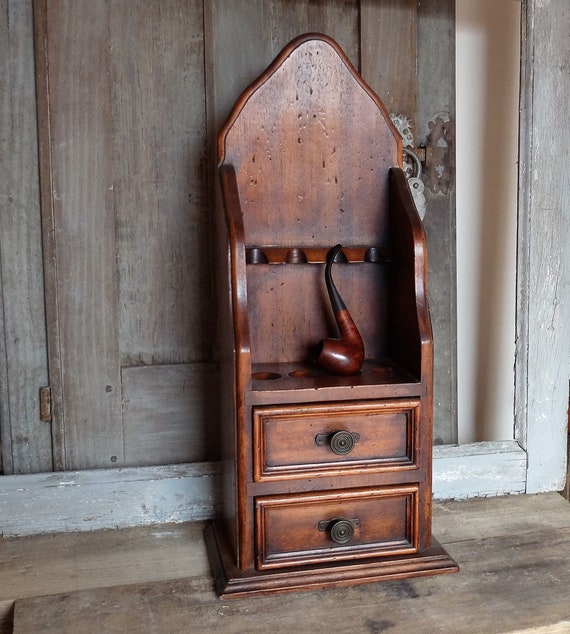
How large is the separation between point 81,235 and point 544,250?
131 centimetres

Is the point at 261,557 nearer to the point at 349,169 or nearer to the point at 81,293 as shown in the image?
the point at 81,293

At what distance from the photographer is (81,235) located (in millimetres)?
1832

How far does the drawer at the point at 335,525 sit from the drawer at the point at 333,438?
0.06 m

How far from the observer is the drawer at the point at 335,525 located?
5.03ft

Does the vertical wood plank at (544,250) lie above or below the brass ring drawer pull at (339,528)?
above

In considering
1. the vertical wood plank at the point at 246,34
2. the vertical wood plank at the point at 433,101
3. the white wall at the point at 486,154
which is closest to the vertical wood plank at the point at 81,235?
the vertical wood plank at the point at 246,34

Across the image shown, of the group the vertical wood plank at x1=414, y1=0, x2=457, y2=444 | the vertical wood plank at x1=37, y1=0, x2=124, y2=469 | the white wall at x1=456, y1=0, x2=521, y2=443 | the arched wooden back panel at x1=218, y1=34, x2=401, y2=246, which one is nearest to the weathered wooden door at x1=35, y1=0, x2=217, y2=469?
the vertical wood plank at x1=37, y1=0, x2=124, y2=469

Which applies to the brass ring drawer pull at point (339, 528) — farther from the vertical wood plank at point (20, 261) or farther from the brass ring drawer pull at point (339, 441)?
the vertical wood plank at point (20, 261)

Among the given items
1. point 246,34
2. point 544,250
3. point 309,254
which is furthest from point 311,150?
point 544,250

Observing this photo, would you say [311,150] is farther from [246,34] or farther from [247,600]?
[247,600]

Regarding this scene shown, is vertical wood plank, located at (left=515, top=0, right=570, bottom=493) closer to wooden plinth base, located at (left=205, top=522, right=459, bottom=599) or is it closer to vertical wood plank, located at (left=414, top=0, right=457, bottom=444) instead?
vertical wood plank, located at (left=414, top=0, right=457, bottom=444)

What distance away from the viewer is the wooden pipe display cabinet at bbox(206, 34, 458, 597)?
1.51 metres

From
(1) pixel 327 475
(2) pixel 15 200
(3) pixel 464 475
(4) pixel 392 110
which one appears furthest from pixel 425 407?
(2) pixel 15 200

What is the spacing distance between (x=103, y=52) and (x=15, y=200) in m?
0.45
